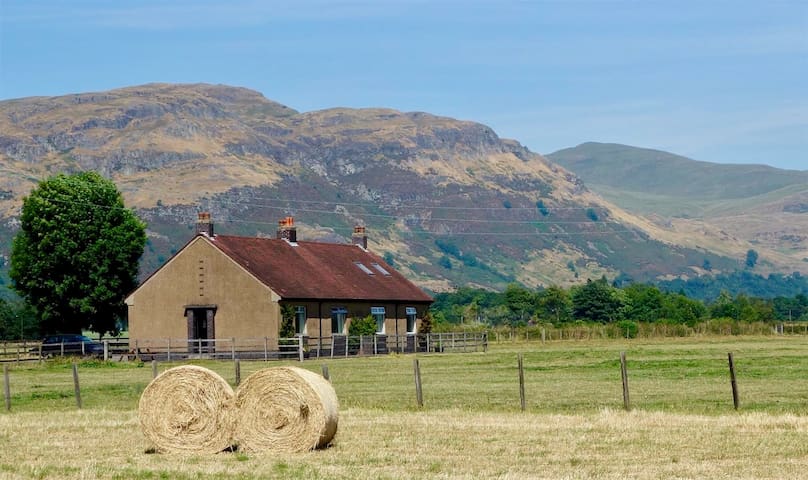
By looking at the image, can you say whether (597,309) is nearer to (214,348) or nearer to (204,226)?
(204,226)

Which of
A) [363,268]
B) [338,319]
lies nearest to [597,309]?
[363,268]

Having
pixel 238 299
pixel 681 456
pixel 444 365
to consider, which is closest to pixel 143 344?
pixel 238 299

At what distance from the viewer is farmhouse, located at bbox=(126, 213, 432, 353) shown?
60719 mm

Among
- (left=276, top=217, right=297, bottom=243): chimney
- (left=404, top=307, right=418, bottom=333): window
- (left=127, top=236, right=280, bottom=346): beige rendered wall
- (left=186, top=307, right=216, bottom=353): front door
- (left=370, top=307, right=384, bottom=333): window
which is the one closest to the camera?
(left=127, top=236, right=280, bottom=346): beige rendered wall

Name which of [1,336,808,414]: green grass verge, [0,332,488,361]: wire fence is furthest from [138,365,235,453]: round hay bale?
[0,332,488,361]: wire fence

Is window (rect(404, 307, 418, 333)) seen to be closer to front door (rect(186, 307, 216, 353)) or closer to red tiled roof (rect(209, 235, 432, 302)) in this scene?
red tiled roof (rect(209, 235, 432, 302))

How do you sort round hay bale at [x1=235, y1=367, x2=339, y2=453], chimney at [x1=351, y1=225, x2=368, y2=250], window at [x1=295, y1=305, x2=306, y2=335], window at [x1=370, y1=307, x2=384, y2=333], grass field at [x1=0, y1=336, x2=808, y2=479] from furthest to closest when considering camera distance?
chimney at [x1=351, y1=225, x2=368, y2=250] → window at [x1=370, y1=307, x2=384, y2=333] → window at [x1=295, y1=305, x2=306, y2=335] → round hay bale at [x1=235, y1=367, x2=339, y2=453] → grass field at [x1=0, y1=336, x2=808, y2=479]

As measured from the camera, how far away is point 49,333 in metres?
70.4

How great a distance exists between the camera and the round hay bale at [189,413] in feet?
74.6

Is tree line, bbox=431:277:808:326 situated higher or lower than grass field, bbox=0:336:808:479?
higher

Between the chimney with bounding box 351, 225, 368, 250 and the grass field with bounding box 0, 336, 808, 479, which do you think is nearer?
the grass field with bounding box 0, 336, 808, 479

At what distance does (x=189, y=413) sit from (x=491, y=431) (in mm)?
5736

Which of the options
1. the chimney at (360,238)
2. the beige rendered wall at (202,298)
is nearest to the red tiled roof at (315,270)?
the beige rendered wall at (202,298)

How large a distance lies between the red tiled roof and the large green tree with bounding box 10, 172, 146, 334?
6.47 m
